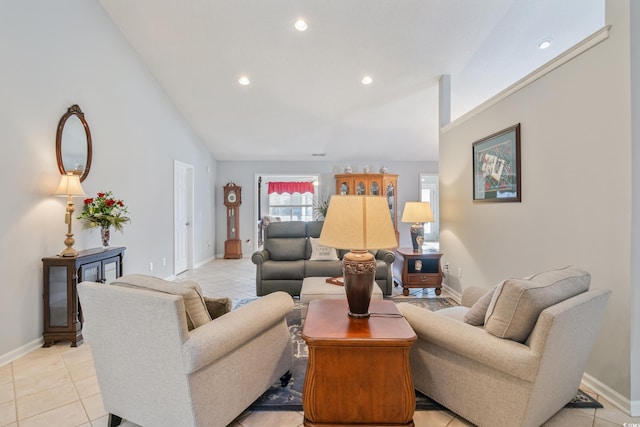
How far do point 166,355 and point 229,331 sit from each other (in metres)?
0.28

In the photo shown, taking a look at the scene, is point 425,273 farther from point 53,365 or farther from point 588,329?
point 53,365

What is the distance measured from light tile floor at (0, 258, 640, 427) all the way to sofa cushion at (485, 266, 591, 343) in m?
0.63

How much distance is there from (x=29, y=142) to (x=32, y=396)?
75.8 inches

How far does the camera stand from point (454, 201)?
3.93m

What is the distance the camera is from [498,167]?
9.77 feet

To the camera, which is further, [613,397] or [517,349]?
[613,397]

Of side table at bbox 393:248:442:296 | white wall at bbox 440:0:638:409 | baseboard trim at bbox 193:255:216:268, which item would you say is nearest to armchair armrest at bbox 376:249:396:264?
side table at bbox 393:248:442:296

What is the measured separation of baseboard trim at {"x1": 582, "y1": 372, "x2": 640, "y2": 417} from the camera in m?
1.74

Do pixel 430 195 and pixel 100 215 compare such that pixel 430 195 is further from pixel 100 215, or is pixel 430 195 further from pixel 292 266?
pixel 100 215

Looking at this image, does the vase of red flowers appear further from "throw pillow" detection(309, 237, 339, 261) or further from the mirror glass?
"throw pillow" detection(309, 237, 339, 261)

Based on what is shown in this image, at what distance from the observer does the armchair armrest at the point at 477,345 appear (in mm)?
1394

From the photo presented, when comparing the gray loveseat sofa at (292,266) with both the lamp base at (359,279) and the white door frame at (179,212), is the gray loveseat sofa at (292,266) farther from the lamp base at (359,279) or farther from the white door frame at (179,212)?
the lamp base at (359,279)

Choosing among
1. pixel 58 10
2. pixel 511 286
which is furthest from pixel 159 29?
pixel 511 286

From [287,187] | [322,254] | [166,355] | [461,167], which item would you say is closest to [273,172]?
[287,187]
